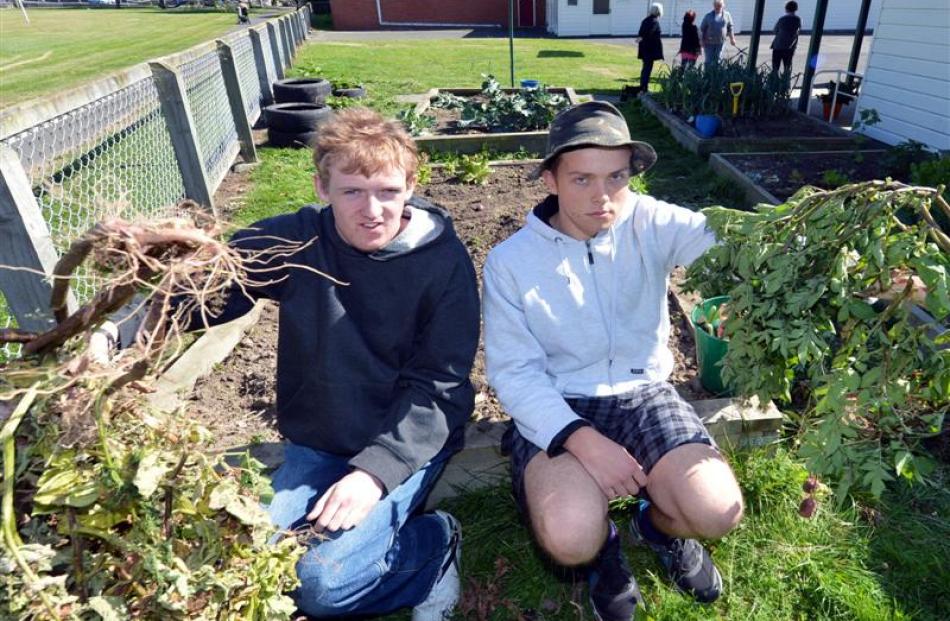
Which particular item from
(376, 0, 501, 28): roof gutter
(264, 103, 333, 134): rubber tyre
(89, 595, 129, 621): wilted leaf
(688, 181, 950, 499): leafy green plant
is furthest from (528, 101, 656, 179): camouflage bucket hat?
(376, 0, 501, 28): roof gutter

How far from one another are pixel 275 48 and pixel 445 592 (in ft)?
43.6

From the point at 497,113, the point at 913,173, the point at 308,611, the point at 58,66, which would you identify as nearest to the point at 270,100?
the point at 497,113

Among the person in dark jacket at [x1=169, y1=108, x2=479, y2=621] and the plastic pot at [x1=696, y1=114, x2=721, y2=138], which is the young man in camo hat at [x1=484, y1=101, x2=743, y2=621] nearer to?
the person in dark jacket at [x1=169, y1=108, x2=479, y2=621]

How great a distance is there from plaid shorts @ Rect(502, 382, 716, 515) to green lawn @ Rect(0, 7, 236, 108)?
426 inches

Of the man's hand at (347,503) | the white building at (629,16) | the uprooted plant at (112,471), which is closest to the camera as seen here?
the uprooted plant at (112,471)

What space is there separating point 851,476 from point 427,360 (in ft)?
4.24

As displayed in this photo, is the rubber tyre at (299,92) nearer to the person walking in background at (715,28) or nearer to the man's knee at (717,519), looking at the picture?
the person walking in background at (715,28)

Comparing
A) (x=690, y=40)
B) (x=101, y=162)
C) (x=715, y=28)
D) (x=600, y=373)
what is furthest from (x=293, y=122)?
(x=715, y=28)

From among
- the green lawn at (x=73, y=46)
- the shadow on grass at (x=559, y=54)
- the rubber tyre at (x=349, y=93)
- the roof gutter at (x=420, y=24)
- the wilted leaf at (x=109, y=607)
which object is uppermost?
the wilted leaf at (x=109, y=607)

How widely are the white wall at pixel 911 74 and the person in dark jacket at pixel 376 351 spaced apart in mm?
7490

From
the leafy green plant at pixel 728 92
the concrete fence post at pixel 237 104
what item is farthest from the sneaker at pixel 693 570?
the leafy green plant at pixel 728 92

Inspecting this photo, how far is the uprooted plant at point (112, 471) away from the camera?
111cm

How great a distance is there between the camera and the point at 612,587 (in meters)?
2.06

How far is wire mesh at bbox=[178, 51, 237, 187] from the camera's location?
216 inches
